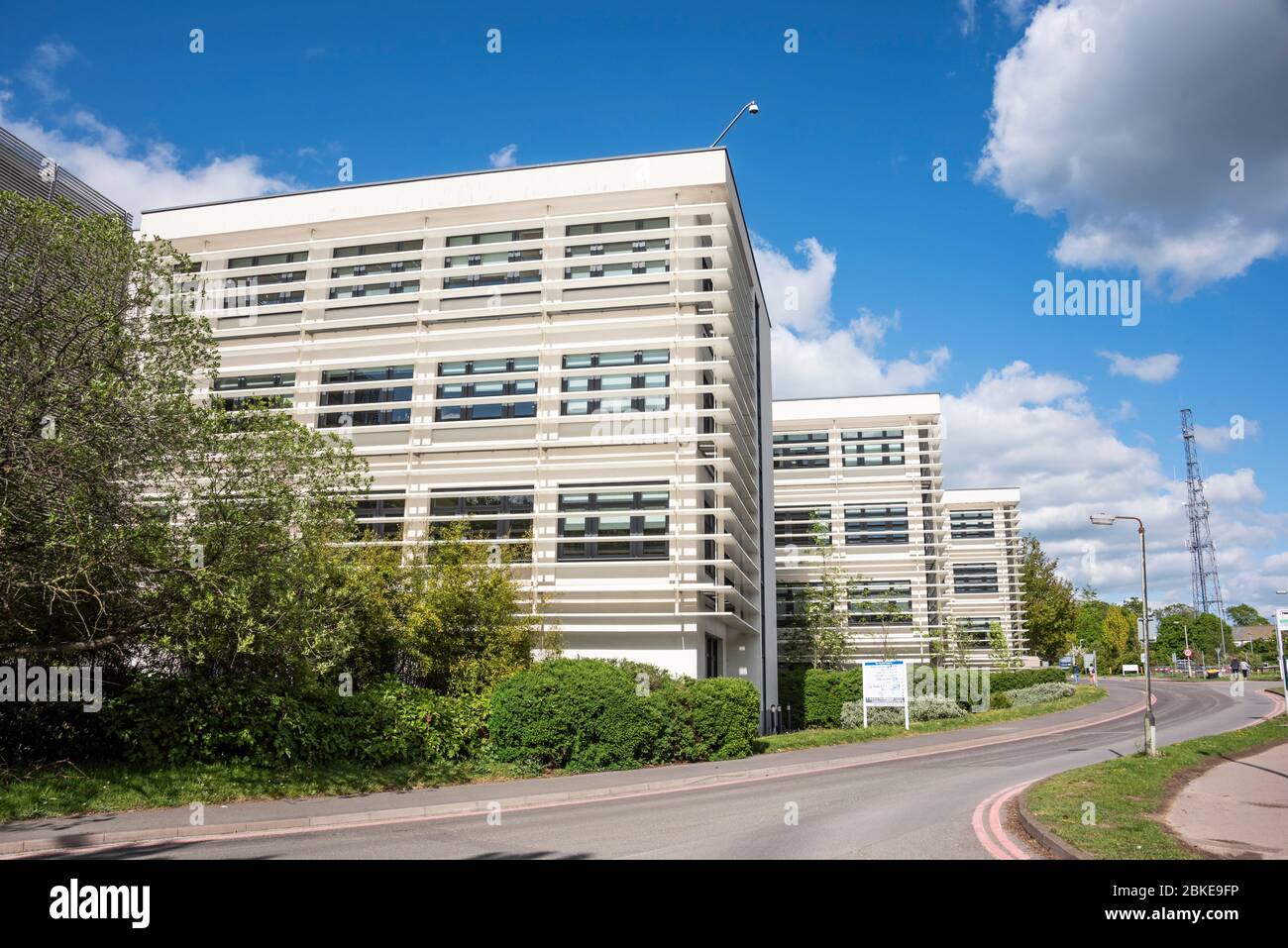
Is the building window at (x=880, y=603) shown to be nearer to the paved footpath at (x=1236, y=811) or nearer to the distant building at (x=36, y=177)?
the paved footpath at (x=1236, y=811)

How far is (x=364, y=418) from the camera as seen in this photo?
30031mm

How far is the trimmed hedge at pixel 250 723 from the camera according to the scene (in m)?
16.4

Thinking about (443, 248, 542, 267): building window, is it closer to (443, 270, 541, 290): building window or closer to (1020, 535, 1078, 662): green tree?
(443, 270, 541, 290): building window

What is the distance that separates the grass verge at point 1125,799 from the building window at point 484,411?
62.9 ft

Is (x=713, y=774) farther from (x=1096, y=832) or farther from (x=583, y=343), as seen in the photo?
(x=583, y=343)

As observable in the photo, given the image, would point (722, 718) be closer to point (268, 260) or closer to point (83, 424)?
point (83, 424)

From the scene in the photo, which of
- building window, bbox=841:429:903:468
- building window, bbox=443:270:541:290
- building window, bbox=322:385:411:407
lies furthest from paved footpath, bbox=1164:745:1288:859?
building window, bbox=841:429:903:468

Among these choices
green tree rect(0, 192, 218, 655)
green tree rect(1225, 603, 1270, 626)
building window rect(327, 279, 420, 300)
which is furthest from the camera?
green tree rect(1225, 603, 1270, 626)

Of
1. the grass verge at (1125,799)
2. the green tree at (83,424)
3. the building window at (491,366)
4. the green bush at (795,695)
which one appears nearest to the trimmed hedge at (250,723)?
the green tree at (83,424)

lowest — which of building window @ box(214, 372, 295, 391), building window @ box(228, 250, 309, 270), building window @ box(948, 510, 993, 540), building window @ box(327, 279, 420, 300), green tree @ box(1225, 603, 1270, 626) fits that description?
green tree @ box(1225, 603, 1270, 626)

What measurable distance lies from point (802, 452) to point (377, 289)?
39698 millimetres

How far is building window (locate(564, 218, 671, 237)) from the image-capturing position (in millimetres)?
29781

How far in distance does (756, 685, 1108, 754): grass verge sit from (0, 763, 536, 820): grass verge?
12.1m
